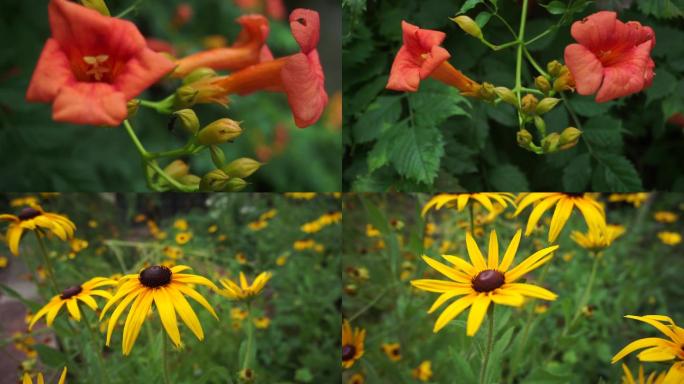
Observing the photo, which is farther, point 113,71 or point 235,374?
point 235,374

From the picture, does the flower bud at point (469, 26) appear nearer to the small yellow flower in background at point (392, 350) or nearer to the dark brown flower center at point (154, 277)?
the dark brown flower center at point (154, 277)

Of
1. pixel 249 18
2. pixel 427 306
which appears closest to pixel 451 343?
pixel 427 306

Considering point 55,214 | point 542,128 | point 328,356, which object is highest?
point 542,128

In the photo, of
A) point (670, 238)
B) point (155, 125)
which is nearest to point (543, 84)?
point (155, 125)

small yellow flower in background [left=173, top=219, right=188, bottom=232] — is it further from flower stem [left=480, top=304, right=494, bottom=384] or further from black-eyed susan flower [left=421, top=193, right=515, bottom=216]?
flower stem [left=480, top=304, right=494, bottom=384]

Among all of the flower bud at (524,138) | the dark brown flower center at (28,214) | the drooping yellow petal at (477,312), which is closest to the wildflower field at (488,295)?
the drooping yellow petal at (477,312)

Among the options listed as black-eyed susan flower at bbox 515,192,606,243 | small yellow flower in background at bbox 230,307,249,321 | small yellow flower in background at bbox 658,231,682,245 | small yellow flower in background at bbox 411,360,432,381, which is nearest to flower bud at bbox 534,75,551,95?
black-eyed susan flower at bbox 515,192,606,243

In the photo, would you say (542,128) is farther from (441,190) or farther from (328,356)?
(328,356)
